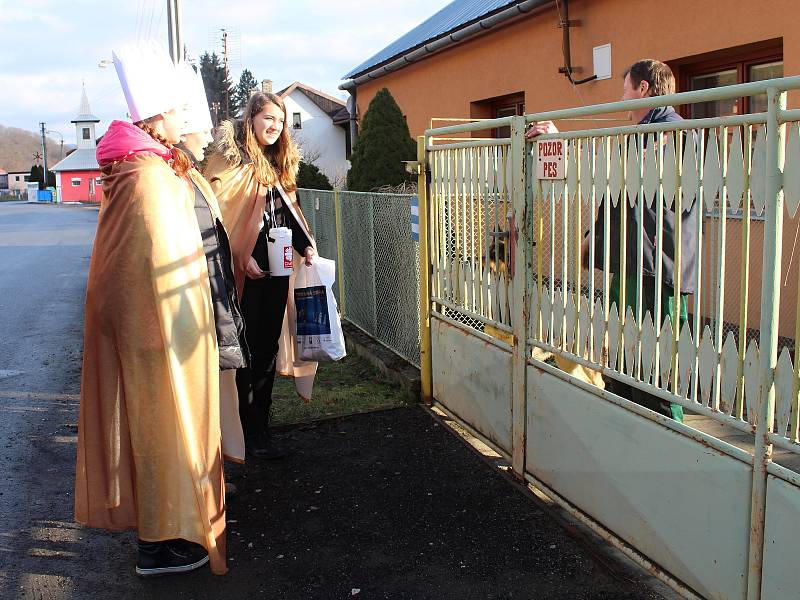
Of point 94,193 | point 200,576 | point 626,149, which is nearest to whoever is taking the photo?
point 626,149

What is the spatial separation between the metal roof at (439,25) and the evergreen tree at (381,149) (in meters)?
1.72

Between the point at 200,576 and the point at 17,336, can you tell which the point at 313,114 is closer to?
the point at 17,336

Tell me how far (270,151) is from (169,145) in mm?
1257

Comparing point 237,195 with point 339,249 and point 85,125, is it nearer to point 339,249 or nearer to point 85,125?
point 339,249

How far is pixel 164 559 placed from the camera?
137 inches

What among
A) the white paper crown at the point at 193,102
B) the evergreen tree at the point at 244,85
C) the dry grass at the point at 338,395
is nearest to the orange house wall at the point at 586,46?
the dry grass at the point at 338,395

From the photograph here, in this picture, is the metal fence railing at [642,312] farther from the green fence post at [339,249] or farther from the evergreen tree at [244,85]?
the evergreen tree at [244,85]

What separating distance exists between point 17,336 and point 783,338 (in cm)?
836

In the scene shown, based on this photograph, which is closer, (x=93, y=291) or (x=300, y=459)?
(x=93, y=291)

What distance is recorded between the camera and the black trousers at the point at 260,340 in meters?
4.65

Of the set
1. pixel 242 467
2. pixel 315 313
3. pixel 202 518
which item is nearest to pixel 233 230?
pixel 315 313

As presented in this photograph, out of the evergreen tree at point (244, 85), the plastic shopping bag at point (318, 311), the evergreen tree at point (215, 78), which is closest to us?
the plastic shopping bag at point (318, 311)

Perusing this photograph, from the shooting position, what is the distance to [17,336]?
9.13 m

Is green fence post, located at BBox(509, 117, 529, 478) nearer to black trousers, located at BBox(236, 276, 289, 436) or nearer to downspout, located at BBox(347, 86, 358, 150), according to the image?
black trousers, located at BBox(236, 276, 289, 436)
